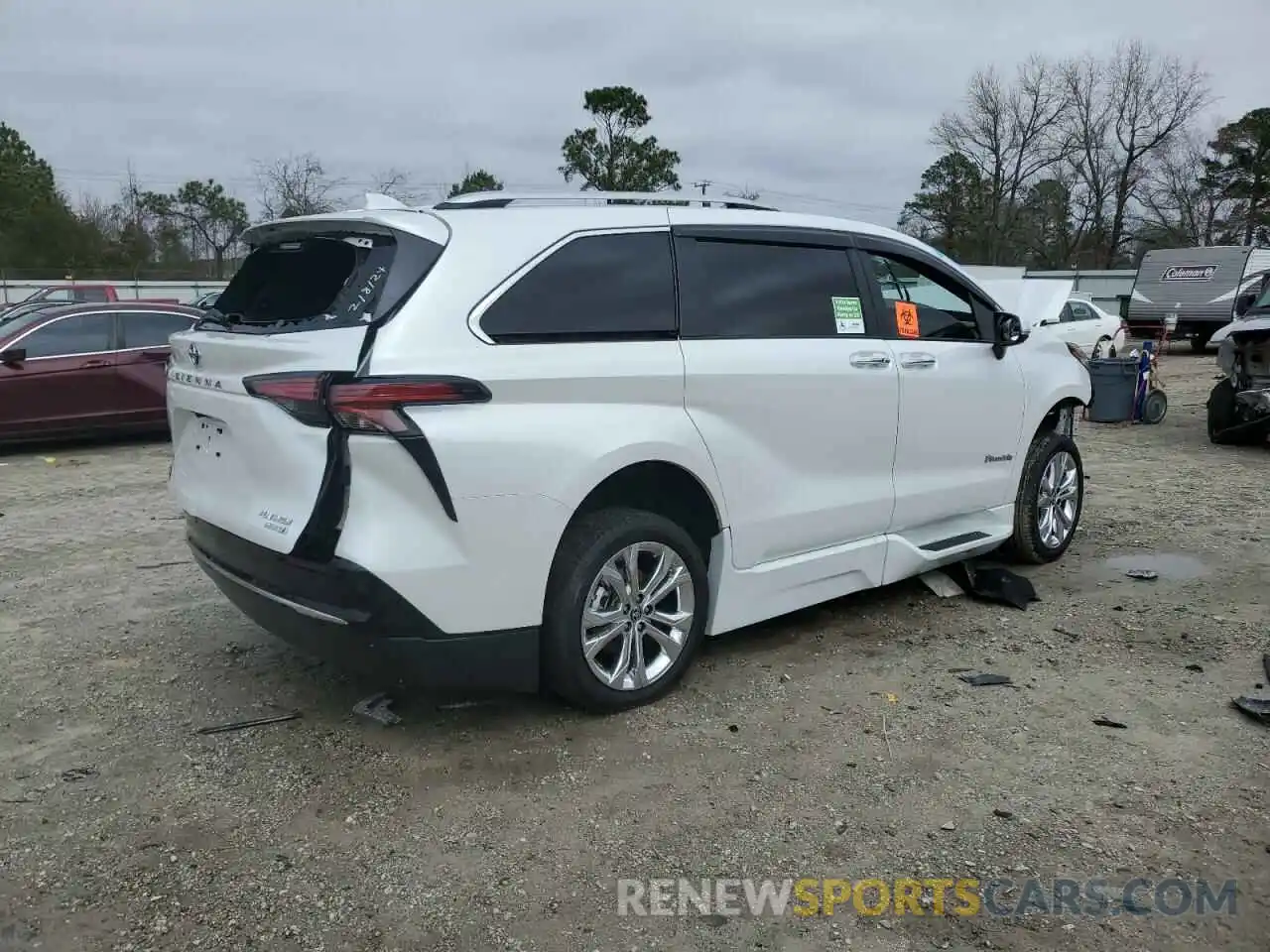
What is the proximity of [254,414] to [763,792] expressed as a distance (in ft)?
6.94

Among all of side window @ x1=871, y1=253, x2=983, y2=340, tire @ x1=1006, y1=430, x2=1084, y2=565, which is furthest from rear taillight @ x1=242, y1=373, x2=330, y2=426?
tire @ x1=1006, y1=430, x2=1084, y2=565

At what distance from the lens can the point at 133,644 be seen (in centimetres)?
472

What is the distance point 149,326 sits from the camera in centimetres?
1074

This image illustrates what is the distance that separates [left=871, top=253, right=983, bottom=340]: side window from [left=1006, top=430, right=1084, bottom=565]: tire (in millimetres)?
937

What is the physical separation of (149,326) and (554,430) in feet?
29.2

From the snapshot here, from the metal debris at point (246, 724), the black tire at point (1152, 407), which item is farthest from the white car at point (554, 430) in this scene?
the black tire at point (1152, 407)

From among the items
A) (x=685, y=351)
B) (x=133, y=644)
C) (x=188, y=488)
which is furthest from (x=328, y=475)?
(x=133, y=644)

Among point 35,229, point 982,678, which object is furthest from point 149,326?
point 35,229

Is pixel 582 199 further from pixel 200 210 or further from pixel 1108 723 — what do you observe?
pixel 200 210

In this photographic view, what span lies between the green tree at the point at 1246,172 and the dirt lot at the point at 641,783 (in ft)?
177

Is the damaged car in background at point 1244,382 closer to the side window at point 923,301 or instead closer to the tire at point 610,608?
the side window at point 923,301

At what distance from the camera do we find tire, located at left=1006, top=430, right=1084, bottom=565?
18.7ft

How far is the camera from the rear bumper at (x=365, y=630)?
3.22 metres

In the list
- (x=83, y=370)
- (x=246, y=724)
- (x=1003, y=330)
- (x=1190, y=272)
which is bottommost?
(x=246, y=724)
